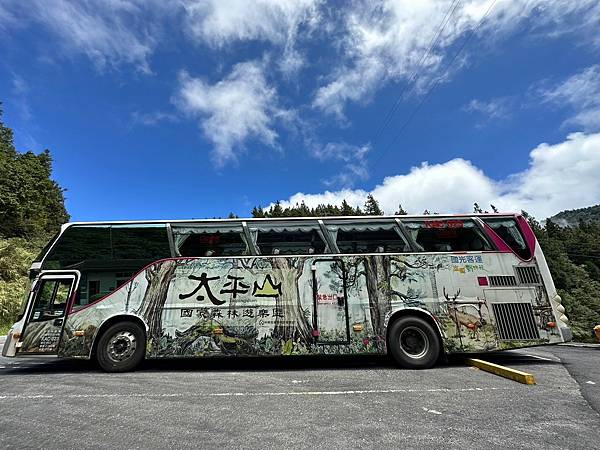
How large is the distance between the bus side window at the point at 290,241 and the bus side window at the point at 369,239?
49 centimetres

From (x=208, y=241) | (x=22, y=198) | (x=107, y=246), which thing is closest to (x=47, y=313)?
(x=107, y=246)

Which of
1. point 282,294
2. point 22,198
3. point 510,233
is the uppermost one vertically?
point 22,198

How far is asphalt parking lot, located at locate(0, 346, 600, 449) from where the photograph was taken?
3459mm

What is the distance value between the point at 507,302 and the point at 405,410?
4.63 meters

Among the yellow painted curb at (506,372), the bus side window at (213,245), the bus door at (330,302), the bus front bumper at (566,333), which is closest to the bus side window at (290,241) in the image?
the bus door at (330,302)

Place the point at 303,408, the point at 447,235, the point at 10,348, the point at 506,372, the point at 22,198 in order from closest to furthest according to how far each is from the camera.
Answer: the point at 303,408 → the point at 506,372 → the point at 10,348 → the point at 447,235 → the point at 22,198

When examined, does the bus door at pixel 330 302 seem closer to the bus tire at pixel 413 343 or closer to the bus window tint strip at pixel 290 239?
the bus window tint strip at pixel 290 239

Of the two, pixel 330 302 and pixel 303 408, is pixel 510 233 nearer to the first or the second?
pixel 330 302

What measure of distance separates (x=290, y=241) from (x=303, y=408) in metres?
4.06

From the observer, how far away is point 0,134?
49094 millimetres

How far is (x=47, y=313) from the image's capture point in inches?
291

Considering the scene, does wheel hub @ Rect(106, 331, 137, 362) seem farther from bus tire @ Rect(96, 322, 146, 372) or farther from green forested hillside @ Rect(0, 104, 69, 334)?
green forested hillside @ Rect(0, 104, 69, 334)

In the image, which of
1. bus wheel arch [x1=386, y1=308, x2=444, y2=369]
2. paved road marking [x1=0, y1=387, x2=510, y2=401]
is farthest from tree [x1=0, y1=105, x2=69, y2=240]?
bus wheel arch [x1=386, y1=308, x2=444, y2=369]

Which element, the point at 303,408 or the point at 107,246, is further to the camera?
the point at 107,246
